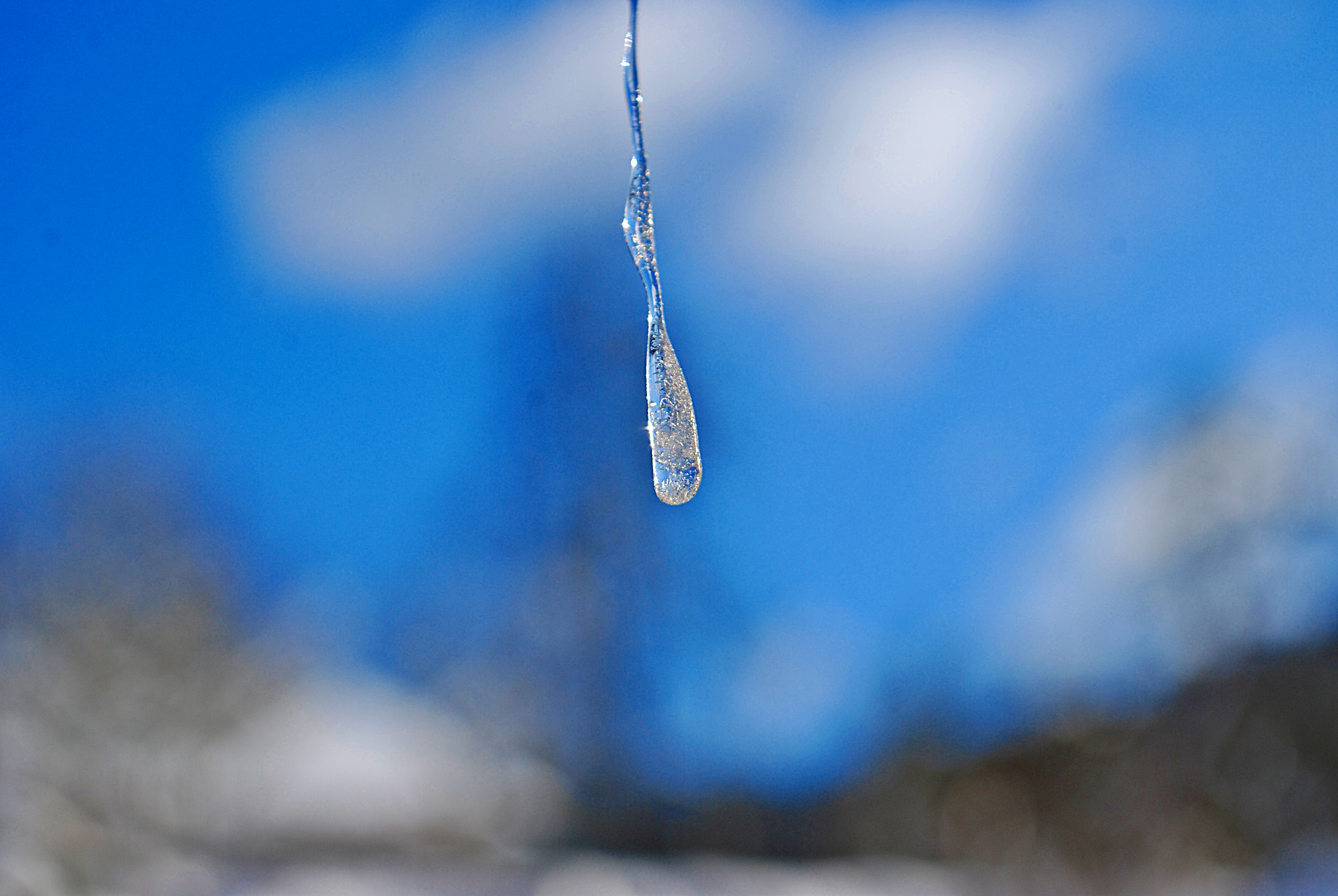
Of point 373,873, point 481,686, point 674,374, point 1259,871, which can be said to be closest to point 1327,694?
point 1259,871

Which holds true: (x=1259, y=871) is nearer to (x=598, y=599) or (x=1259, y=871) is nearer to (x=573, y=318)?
(x=598, y=599)

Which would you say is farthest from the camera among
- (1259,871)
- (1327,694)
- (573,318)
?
(1327,694)

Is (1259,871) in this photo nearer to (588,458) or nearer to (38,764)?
(588,458)

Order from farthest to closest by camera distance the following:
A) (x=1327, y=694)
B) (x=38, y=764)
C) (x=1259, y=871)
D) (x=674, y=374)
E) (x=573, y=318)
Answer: (x=1327, y=694)
(x=1259, y=871)
(x=38, y=764)
(x=573, y=318)
(x=674, y=374)

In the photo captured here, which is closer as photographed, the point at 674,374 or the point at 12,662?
the point at 674,374

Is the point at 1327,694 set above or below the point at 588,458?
below

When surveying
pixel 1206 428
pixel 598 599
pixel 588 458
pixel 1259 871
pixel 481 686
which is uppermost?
pixel 1206 428

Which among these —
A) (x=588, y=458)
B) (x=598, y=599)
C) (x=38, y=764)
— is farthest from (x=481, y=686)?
(x=38, y=764)
